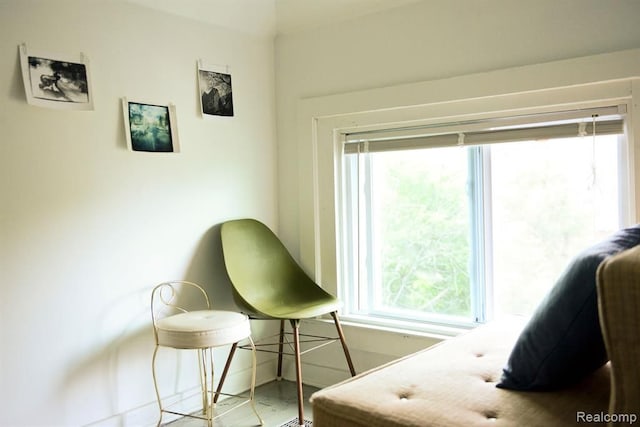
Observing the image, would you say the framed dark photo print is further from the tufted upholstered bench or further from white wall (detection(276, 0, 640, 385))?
the tufted upholstered bench

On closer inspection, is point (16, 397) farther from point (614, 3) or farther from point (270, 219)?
point (614, 3)

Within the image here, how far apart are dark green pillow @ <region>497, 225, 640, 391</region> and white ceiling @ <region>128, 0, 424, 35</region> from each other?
71.3 inches

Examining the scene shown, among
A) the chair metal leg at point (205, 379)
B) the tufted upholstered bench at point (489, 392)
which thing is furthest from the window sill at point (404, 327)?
the tufted upholstered bench at point (489, 392)

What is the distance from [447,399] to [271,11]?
7.94 feet

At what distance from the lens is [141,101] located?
2604 mm

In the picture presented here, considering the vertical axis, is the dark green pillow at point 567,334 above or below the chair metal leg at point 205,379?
above

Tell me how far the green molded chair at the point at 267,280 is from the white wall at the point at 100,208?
0.12 meters

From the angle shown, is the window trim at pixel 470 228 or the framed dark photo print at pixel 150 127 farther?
the window trim at pixel 470 228

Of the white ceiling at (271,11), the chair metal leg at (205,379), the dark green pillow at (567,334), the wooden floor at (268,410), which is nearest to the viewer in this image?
the dark green pillow at (567,334)

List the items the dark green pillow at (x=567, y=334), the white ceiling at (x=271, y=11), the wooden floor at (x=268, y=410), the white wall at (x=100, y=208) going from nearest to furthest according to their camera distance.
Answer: the dark green pillow at (x=567, y=334) → the white wall at (x=100, y=208) → the wooden floor at (x=268, y=410) → the white ceiling at (x=271, y=11)

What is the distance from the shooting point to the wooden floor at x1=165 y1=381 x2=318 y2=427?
8.68ft

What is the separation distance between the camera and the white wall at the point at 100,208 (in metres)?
2.20

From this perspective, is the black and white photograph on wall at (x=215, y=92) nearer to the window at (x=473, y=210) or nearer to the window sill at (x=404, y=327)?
the window at (x=473, y=210)

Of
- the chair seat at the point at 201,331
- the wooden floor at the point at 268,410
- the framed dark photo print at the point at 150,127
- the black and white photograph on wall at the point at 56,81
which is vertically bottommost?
the wooden floor at the point at 268,410
